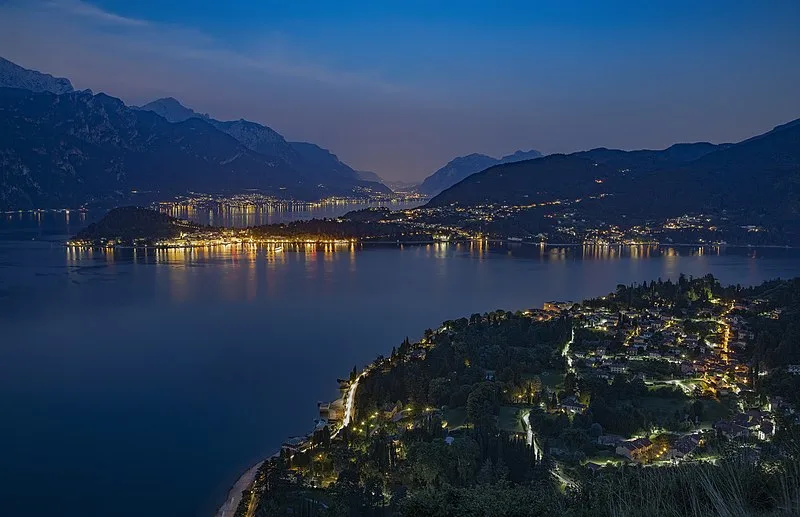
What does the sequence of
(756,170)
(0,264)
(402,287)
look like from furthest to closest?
1. (756,170)
2. (0,264)
3. (402,287)

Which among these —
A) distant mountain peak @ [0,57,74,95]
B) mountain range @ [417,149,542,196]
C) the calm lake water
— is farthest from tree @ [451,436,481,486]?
mountain range @ [417,149,542,196]

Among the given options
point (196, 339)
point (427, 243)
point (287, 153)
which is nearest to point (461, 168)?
point (287, 153)

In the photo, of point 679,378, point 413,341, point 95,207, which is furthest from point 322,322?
point 95,207

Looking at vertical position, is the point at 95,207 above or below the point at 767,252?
above

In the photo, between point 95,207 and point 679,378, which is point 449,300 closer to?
point 679,378

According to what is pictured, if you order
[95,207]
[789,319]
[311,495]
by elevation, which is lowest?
[311,495]

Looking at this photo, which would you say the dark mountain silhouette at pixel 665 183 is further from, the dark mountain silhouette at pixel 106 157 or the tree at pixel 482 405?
the tree at pixel 482 405

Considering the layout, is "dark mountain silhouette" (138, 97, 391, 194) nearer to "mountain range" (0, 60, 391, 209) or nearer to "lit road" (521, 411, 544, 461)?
"mountain range" (0, 60, 391, 209)
